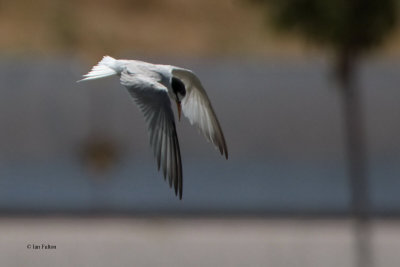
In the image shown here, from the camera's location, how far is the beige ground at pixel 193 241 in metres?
11.2

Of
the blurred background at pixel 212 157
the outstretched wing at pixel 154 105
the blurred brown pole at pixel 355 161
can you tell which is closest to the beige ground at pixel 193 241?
the blurred background at pixel 212 157

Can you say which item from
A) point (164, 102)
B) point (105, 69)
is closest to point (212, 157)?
point (105, 69)

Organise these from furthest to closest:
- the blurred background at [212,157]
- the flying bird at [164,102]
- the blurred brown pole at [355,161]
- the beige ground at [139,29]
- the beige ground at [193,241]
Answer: the beige ground at [139,29] → the blurred background at [212,157] → the blurred brown pole at [355,161] → the beige ground at [193,241] → the flying bird at [164,102]

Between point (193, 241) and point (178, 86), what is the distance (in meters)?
7.02

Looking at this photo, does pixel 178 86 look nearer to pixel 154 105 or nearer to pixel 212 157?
pixel 154 105

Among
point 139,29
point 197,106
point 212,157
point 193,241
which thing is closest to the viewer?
point 197,106

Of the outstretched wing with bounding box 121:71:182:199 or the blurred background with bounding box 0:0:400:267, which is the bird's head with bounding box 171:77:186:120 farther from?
the blurred background with bounding box 0:0:400:267

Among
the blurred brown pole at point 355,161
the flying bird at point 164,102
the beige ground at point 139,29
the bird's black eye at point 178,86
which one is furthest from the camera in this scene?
the beige ground at point 139,29

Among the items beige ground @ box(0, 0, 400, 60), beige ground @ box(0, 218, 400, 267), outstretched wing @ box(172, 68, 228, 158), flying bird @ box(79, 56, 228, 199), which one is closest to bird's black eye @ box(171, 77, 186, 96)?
flying bird @ box(79, 56, 228, 199)

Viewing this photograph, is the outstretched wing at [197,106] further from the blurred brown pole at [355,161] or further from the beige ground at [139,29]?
the beige ground at [139,29]

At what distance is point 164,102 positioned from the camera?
5754 mm

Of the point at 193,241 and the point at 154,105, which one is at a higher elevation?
the point at 154,105

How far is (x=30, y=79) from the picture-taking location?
1401 cm

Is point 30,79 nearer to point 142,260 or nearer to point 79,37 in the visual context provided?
point 142,260
